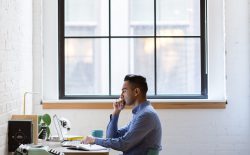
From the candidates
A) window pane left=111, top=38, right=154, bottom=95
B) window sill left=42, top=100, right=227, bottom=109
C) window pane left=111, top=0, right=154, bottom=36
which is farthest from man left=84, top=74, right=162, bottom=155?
window pane left=111, top=0, right=154, bottom=36

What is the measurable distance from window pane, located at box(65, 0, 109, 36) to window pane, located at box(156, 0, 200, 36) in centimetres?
57

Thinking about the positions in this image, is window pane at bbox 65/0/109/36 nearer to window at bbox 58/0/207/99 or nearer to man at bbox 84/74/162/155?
window at bbox 58/0/207/99

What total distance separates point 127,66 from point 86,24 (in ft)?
2.03

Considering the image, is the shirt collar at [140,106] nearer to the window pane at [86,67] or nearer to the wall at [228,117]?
the wall at [228,117]

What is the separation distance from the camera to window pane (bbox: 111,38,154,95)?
19.0 feet

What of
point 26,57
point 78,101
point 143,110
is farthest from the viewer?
point 78,101

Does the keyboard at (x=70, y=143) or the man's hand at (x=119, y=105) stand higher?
the man's hand at (x=119, y=105)

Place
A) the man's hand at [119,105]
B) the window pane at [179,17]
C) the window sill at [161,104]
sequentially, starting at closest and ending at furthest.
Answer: the man's hand at [119,105]
the window sill at [161,104]
the window pane at [179,17]

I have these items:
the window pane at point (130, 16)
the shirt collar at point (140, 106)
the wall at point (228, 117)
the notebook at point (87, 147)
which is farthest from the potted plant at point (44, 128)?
the window pane at point (130, 16)

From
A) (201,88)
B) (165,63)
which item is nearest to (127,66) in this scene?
(165,63)

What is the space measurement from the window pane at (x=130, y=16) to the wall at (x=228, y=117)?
2.58ft

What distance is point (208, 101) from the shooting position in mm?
5566

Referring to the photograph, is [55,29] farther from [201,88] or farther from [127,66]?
[201,88]

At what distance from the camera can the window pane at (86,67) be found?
581 cm
